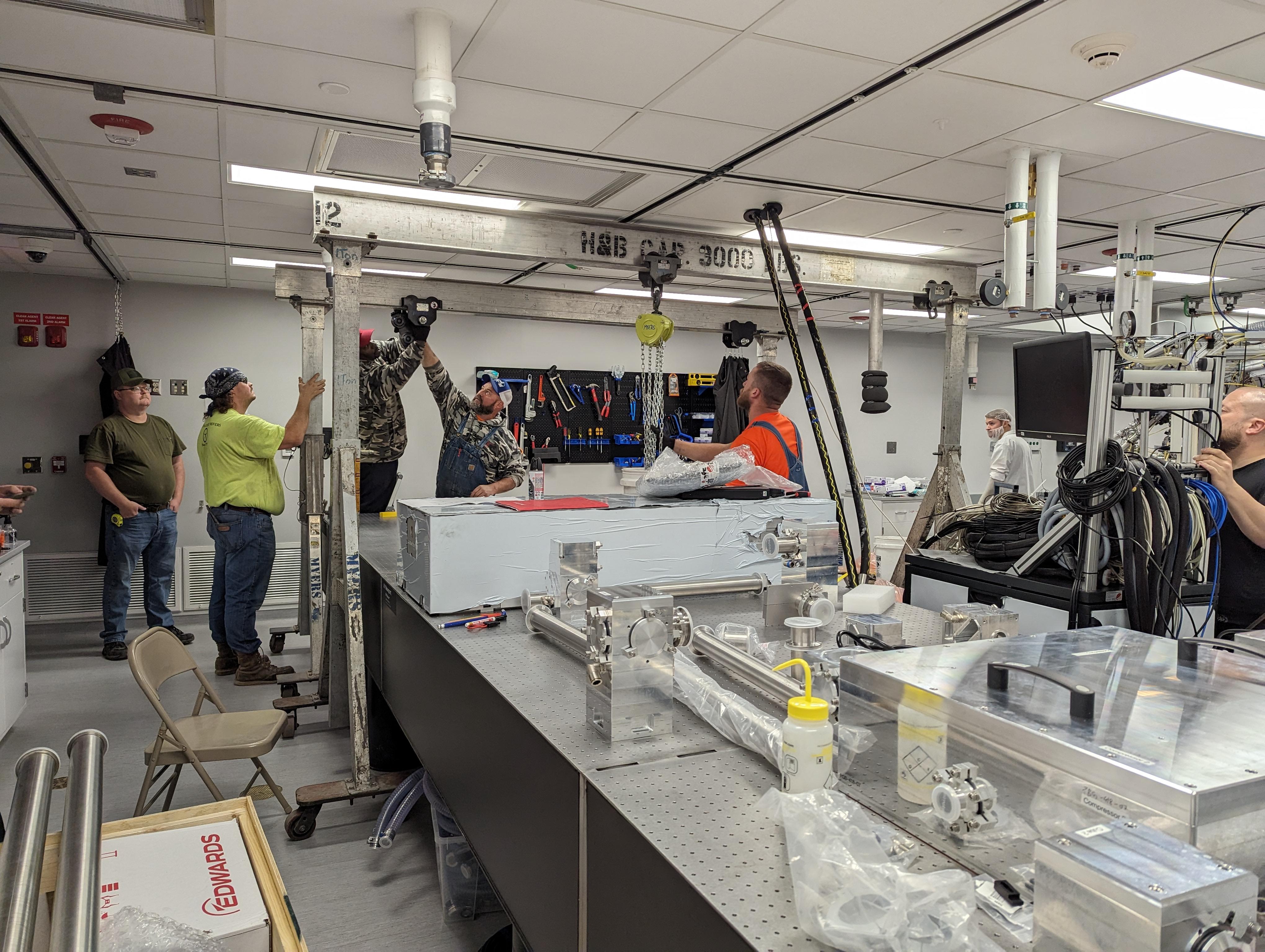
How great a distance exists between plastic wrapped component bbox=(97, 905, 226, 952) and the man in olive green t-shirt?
472 cm

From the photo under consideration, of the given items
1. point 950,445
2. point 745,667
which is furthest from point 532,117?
point 950,445

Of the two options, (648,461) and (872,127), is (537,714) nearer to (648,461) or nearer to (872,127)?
(872,127)

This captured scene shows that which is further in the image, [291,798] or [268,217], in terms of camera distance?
[268,217]

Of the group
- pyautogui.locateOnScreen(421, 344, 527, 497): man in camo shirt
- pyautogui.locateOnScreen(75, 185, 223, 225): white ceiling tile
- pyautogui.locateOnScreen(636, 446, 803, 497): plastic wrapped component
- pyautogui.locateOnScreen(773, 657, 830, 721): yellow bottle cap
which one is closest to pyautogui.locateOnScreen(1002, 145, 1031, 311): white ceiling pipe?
pyautogui.locateOnScreen(636, 446, 803, 497): plastic wrapped component

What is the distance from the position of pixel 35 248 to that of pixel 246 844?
509 centimetres

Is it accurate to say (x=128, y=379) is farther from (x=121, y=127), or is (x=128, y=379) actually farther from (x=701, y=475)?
(x=701, y=475)

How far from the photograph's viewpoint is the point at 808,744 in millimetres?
1088

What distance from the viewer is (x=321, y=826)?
2861mm

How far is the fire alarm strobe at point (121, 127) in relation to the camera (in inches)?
107

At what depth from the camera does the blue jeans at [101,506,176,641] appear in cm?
500

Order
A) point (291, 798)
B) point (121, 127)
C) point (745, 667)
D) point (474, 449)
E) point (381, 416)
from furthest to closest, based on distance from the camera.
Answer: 1. point (381, 416)
2. point (474, 449)
3. point (291, 798)
4. point (121, 127)
5. point (745, 667)

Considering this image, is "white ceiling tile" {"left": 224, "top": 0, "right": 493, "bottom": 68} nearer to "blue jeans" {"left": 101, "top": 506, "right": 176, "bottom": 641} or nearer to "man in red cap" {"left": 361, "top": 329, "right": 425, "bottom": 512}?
"man in red cap" {"left": 361, "top": 329, "right": 425, "bottom": 512}

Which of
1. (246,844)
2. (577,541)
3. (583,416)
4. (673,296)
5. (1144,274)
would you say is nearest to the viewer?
(246,844)

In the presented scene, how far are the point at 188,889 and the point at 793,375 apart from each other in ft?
24.7
